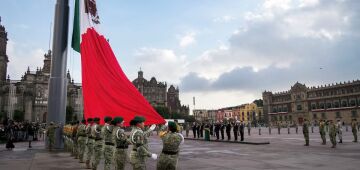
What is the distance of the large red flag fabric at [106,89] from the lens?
8505mm

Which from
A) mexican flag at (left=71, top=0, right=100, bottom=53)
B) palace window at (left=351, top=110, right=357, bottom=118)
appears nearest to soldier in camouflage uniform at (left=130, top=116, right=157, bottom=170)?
mexican flag at (left=71, top=0, right=100, bottom=53)

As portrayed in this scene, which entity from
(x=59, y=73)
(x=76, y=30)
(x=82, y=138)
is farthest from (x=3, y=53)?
(x=82, y=138)

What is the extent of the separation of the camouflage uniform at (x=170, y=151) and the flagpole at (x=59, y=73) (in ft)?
42.6

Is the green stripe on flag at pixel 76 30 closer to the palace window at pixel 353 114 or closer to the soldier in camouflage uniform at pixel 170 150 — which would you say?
the soldier in camouflage uniform at pixel 170 150

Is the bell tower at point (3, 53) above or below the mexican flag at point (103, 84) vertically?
above

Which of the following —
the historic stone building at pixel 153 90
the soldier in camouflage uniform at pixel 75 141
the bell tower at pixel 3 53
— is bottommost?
the soldier in camouflage uniform at pixel 75 141

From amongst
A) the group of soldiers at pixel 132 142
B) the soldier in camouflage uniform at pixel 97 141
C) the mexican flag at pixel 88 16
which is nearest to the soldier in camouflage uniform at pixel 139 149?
the group of soldiers at pixel 132 142

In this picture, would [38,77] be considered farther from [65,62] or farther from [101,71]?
[101,71]

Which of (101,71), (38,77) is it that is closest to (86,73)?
(101,71)

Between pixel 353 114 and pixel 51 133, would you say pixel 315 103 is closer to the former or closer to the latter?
pixel 353 114

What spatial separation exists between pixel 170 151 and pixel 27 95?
98999 millimetres

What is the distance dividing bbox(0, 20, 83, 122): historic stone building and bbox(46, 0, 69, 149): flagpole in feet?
241

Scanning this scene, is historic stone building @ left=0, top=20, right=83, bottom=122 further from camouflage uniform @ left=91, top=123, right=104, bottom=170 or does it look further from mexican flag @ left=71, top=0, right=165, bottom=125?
camouflage uniform @ left=91, top=123, right=104, bottom=170

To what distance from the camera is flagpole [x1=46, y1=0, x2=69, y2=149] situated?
1733cm
